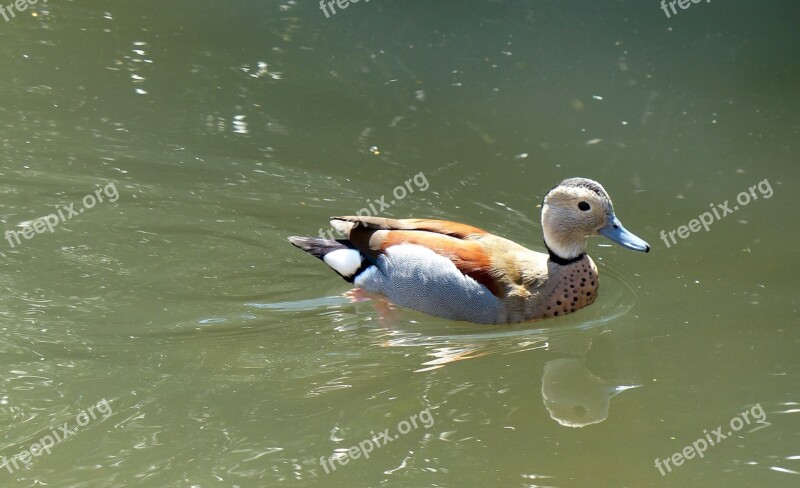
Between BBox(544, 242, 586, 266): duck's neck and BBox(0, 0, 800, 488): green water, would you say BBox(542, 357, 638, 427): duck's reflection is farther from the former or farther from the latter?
BBox(544, 242, 586, 266): duck's neck

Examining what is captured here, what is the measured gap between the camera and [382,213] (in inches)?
334

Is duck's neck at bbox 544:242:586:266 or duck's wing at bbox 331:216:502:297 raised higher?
duck's wing at bbox 331:216:502:297

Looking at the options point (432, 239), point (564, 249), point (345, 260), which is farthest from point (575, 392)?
point (345, 260)

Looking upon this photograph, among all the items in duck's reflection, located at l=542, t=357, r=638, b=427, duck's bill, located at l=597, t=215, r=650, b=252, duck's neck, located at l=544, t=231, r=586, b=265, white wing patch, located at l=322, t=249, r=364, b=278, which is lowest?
duck's reflection, located at l=542, t=357, r=638, b=427

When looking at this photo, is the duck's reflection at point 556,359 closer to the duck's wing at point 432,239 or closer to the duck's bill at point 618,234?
the duck's wing at point 432,239

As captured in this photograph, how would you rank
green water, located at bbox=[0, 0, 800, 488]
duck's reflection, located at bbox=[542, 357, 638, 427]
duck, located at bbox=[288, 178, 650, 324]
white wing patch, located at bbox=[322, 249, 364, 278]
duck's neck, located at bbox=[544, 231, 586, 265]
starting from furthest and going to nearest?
white wing patch, located at bbox=[322, 249, 364, 278]
duck's neck, located at bbox=[544, 231, 586, 265]
duck, located at bbox=[288, 178, 650, 324]
duck's reflection, located at bbox=[542, 357, 638, 427]
green water, located at bbox=[0, 0, 800, 488]

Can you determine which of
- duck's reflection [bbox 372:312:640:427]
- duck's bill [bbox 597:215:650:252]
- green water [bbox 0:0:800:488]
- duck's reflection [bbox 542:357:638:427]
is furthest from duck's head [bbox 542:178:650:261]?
duck's reflection [bbox 542:357:638:427]

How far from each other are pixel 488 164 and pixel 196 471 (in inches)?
180

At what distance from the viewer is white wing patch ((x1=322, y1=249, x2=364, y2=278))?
25.3ft

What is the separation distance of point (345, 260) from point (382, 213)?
875 millimetres

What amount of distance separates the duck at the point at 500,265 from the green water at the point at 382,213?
0.40 feet

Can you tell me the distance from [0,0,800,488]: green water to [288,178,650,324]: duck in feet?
0.40

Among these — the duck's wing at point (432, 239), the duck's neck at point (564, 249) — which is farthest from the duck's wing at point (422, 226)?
the duck's neck at point (564, 249)

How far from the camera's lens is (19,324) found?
670 centimetres
